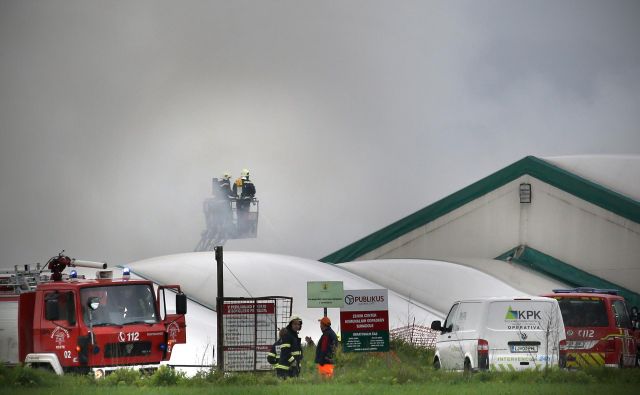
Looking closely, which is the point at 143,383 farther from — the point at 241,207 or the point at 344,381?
the point at 241,207

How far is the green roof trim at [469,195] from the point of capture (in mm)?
49000

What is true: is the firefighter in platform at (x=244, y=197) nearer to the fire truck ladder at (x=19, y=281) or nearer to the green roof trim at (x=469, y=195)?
the green roof trim at (x=469, y=195)

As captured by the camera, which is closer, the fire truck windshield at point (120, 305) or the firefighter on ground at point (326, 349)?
the firefighter on ground at point (326, 349)

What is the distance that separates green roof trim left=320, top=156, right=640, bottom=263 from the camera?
49.0m

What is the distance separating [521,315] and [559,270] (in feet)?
98.5

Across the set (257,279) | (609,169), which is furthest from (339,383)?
(609,169)

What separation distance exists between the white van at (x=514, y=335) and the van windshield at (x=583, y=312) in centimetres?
277

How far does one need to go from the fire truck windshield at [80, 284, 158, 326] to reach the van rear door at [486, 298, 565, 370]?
6371mm

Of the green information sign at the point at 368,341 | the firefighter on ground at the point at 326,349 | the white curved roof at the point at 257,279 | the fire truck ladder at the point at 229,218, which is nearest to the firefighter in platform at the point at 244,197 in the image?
the fire truck ladder at the point at 229,218

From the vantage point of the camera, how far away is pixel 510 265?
49.3 m

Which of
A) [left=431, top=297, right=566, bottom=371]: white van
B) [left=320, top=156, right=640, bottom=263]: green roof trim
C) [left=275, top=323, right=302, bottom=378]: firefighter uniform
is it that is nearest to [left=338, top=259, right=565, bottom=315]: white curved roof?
[left=320, top=156, right=640, bottom=263]: green roof trim

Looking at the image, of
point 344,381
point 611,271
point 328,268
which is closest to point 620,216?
point 611,271

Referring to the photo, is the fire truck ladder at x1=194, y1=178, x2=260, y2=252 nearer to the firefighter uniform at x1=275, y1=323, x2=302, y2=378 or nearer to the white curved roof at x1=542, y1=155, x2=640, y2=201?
the white curved roof at x1=542, y1=155, x2=640, y2=201

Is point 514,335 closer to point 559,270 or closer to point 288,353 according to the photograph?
point 288,353
